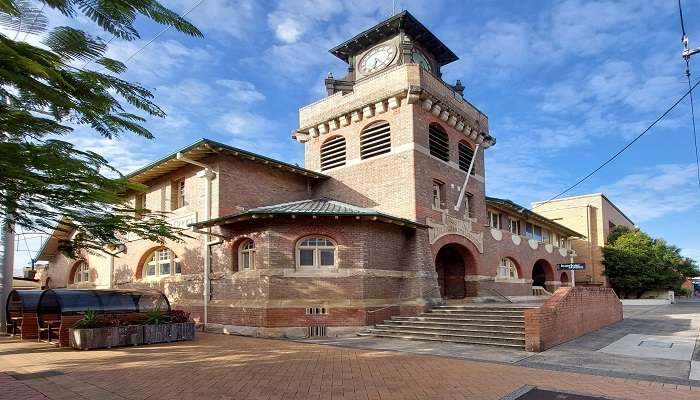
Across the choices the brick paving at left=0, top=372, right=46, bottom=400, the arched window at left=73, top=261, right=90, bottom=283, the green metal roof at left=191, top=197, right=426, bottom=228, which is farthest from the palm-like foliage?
the arched window at left=73, top=261, right=90, bottom=283

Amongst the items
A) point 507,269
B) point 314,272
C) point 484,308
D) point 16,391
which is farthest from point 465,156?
point 16,391

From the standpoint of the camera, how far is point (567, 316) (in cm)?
1370

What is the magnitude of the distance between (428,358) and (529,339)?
284 cm

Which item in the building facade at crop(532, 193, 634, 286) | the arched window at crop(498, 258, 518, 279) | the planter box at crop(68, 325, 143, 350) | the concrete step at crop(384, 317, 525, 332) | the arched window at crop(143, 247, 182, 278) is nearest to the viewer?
the planter box at crop(68, 325, 143, 350)

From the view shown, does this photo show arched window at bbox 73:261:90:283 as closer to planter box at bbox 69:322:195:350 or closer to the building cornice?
the building cornice

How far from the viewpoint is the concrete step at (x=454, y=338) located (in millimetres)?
12766

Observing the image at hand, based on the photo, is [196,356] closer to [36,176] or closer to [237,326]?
[237,326]

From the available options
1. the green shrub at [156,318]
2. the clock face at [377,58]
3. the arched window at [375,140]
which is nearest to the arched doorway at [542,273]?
the arched window at [375,140]

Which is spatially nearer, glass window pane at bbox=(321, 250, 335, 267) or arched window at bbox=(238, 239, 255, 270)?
glass window pane at bbox=(321, 250, 335, 267)

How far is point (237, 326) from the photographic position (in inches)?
643

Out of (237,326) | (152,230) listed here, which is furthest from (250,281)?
(152,230)

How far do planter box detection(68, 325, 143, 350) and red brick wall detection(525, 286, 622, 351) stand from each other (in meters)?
10.3

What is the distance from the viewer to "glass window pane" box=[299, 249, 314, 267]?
647 inches

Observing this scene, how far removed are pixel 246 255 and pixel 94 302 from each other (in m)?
5.06
